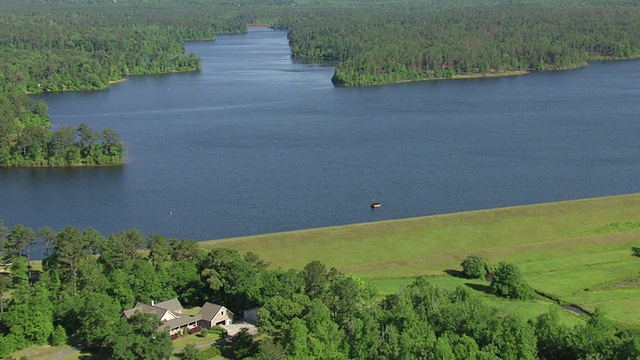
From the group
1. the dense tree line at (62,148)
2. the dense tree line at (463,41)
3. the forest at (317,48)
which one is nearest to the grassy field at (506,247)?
the dense tree line at (62,148)

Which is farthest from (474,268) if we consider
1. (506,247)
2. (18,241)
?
(18,241)

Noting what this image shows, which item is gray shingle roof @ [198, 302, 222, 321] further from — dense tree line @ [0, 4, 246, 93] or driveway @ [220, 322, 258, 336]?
dense tree line @ [0, 4, 246, 93]

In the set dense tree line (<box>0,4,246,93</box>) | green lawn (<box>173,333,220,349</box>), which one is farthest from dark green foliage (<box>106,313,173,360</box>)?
dense tree line (<box>0,4,246,93</box>)

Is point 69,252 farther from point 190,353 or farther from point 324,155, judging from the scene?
point 324,155

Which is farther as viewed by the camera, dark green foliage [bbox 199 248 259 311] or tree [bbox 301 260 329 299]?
dark green foliage [bbox 199 248 259 311]

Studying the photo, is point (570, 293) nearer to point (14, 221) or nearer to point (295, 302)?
point (295, 302)

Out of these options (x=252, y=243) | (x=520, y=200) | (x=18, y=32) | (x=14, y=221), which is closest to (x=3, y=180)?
(x=14, y=221)
